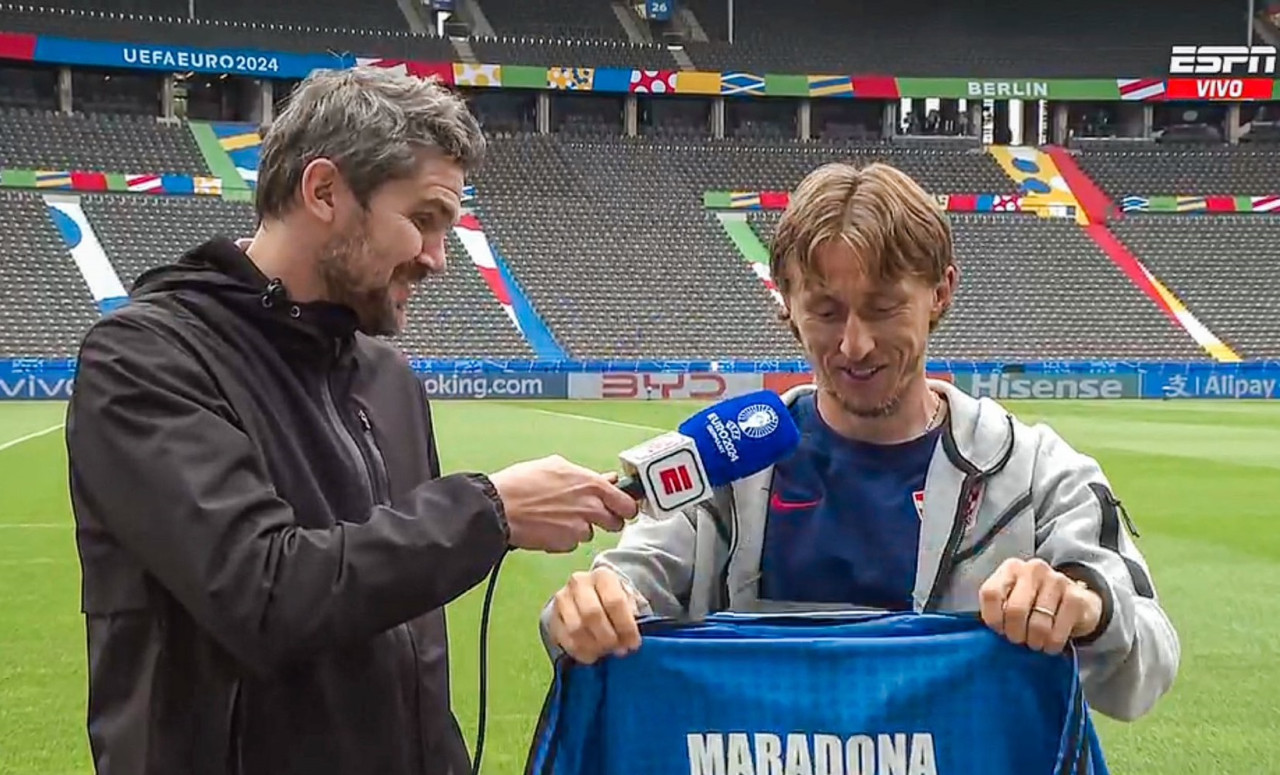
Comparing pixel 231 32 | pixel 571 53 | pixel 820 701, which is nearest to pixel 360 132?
pixel 820 701

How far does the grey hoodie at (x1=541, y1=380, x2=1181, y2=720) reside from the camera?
212 cm

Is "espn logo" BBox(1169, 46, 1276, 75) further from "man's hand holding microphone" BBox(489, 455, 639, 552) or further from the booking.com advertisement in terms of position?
"man's hand holding microphone" BBox(489, 455, 639, 552)

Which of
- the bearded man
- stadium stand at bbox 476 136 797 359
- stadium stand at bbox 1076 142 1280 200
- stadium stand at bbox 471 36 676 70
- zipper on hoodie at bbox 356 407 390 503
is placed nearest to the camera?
the bearded man

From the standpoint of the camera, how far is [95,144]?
36.1 metres

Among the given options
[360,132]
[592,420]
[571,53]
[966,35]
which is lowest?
[592,420]

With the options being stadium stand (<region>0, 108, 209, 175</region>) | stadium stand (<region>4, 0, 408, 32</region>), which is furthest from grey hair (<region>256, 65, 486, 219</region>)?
stadium stand (<region>4, 0, 408, 32</region>)

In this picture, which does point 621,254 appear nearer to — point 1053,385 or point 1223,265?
point 1053,385

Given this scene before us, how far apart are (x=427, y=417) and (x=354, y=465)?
1.53 feet

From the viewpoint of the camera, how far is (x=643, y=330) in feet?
108

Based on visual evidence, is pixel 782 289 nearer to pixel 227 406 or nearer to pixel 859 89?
pixel 227 406

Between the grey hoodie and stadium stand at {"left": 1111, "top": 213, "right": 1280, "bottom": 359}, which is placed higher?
the grey hoodie

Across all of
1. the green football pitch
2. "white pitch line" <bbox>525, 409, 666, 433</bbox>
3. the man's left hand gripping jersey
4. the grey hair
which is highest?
the grey hair

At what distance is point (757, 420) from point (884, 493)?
11.1 inches

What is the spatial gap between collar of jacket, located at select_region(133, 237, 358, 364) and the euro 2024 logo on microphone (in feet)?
2.33
